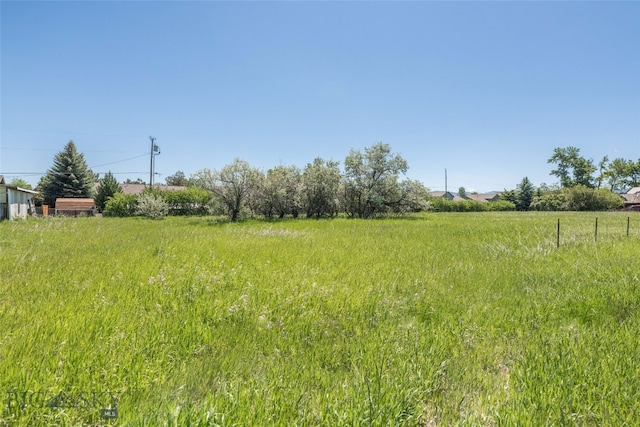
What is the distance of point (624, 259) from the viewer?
8156 millimetres

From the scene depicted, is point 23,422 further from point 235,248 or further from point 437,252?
point 437,252

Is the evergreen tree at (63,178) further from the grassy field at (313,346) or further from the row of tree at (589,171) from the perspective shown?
the row of tree at (589,171)

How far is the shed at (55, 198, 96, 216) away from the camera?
4081 cm

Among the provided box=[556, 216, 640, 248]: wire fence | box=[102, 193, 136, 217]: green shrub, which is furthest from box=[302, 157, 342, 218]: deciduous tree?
box=[102, 193, 136, 217]: green shrub

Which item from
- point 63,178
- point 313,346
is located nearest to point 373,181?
point 313,346

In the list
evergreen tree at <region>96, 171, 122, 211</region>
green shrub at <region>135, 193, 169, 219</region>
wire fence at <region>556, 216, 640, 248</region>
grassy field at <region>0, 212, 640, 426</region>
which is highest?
evergreen tree at <region>96, 171, 122, 211</region>

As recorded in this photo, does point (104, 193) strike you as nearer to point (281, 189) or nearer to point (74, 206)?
point (74, 206)

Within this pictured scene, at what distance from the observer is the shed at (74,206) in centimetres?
4081

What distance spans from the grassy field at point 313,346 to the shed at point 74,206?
141 feet

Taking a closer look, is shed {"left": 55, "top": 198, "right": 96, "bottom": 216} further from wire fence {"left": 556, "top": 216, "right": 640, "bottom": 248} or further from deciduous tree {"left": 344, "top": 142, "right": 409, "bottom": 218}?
wire fence {"left": 556, "top": 216, "right": 640, "bottom": 248}

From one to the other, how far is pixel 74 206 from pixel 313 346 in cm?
5246

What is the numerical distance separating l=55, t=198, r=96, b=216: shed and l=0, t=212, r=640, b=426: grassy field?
1687 inches

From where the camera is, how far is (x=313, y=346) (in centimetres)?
355

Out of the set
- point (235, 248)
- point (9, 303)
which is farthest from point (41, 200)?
point (9, 303)
